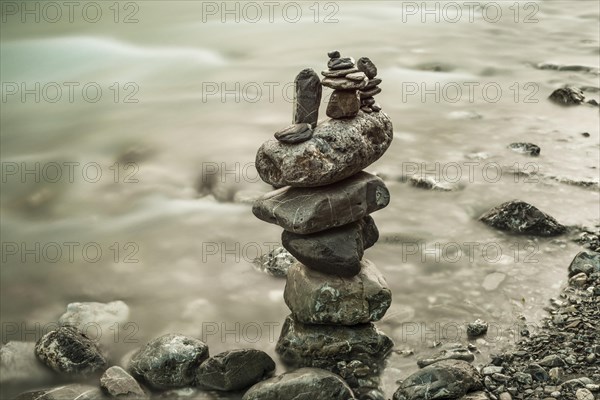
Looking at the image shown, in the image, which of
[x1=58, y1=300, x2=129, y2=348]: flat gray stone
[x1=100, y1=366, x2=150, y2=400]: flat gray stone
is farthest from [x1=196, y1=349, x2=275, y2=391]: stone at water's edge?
[x1=58, y1=300, x2=129, y2=348]: flat gray stone

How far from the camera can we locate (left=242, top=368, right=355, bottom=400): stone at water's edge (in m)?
6.93

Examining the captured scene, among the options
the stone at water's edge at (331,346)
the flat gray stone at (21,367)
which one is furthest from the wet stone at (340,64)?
the flat gray stone at (21,367)

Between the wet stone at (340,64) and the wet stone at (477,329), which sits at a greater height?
the wet stone at (340,64)

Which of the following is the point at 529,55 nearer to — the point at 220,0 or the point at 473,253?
the point at 220,0

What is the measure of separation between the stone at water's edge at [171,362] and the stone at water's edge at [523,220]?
4.50 meters

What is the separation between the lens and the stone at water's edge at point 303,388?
22.7ft

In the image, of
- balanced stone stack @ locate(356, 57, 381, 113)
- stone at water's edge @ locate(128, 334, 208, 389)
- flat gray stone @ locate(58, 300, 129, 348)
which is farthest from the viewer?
flat gray stone @ locate(58, 300, 129, 348)

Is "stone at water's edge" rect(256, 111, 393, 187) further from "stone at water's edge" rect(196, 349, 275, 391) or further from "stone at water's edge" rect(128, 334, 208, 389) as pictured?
"stone at water's edge" rect(128, 334, 208, 389)

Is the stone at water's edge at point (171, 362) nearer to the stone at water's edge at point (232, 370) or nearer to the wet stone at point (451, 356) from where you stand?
the stone at water's edge at point (232, 370)

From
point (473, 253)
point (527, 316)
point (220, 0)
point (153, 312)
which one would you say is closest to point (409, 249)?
point (473, 253)

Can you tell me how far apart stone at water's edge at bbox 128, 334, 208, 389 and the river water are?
26.3 inches

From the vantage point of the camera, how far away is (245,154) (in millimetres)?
13828

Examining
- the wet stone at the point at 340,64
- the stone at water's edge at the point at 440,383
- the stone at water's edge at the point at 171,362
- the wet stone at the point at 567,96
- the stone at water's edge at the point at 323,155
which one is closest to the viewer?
the stone at water's edge at the point at 440,383

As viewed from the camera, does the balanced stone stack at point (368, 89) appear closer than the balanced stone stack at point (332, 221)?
No
